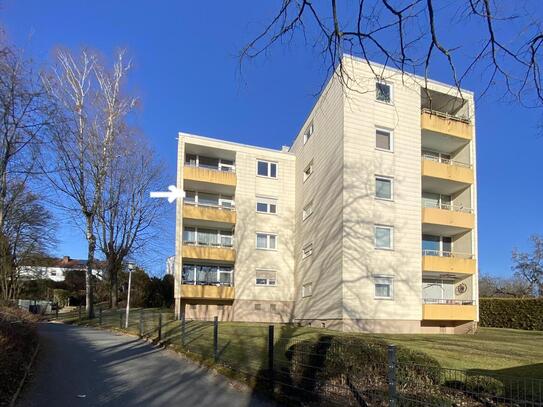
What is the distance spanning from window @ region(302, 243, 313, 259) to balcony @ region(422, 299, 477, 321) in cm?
697

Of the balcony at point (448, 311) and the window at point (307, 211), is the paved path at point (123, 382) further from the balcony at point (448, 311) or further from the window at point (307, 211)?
the window at point (307, 211)

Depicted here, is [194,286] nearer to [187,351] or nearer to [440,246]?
[440,246]

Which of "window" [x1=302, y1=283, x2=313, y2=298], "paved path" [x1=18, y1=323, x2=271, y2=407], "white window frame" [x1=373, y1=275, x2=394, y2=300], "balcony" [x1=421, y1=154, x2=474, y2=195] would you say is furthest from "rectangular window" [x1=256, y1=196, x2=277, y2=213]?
"paved path" [x1=18, y1=323, x2=271, y2=407]

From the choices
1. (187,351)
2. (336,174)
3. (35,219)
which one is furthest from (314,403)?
(35,219)

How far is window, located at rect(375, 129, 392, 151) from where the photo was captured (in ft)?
84.8

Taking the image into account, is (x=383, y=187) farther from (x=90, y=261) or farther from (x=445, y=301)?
(x=90, y=261)

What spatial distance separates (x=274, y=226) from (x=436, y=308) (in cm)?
1179

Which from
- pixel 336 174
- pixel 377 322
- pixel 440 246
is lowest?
pixel 377 322

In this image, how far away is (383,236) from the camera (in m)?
25.0

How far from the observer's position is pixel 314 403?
293 inches

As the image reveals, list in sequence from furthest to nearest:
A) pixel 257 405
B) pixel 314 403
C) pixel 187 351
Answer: pixel 187 351
pixel 257 405
pixel 314 403

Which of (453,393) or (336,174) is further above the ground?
(336,174)

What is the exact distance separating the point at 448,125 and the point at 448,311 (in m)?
9.79

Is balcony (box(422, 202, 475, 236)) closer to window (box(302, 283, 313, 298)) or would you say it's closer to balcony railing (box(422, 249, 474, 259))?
balcony railing (box(422, 249, 474, 259))
